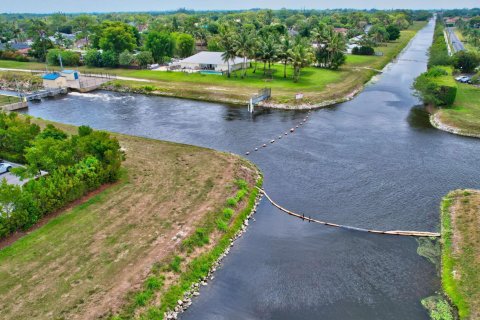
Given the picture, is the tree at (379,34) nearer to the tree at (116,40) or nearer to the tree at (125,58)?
the tree at (116,40)

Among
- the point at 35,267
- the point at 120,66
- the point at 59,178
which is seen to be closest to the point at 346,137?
the point at 59,178

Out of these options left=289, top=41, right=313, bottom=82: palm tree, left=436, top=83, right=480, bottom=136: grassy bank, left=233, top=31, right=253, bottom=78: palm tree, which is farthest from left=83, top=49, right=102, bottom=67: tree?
left=436, top=83, right=480, bottom=136: grassy bank

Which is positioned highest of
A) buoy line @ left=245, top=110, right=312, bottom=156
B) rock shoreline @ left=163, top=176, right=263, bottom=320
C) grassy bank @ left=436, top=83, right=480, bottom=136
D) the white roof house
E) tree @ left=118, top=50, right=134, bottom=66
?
tree @ left=118, top=50, right=134, bottom=66

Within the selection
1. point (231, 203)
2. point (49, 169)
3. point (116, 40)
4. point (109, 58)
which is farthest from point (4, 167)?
point (116, 40)

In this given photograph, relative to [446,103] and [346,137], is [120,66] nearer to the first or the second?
[346,137]

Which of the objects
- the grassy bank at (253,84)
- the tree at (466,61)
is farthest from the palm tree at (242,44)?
the tree at (466,61)

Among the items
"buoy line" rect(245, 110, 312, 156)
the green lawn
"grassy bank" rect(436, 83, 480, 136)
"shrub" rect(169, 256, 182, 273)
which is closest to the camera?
"shrub" rect(169, 256, 182, 273)

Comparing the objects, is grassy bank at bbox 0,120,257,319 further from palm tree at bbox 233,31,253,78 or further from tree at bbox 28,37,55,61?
tree at bbox 28,37,55,61

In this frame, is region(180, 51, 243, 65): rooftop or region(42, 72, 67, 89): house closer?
region(42, 72, 67, 89): house
